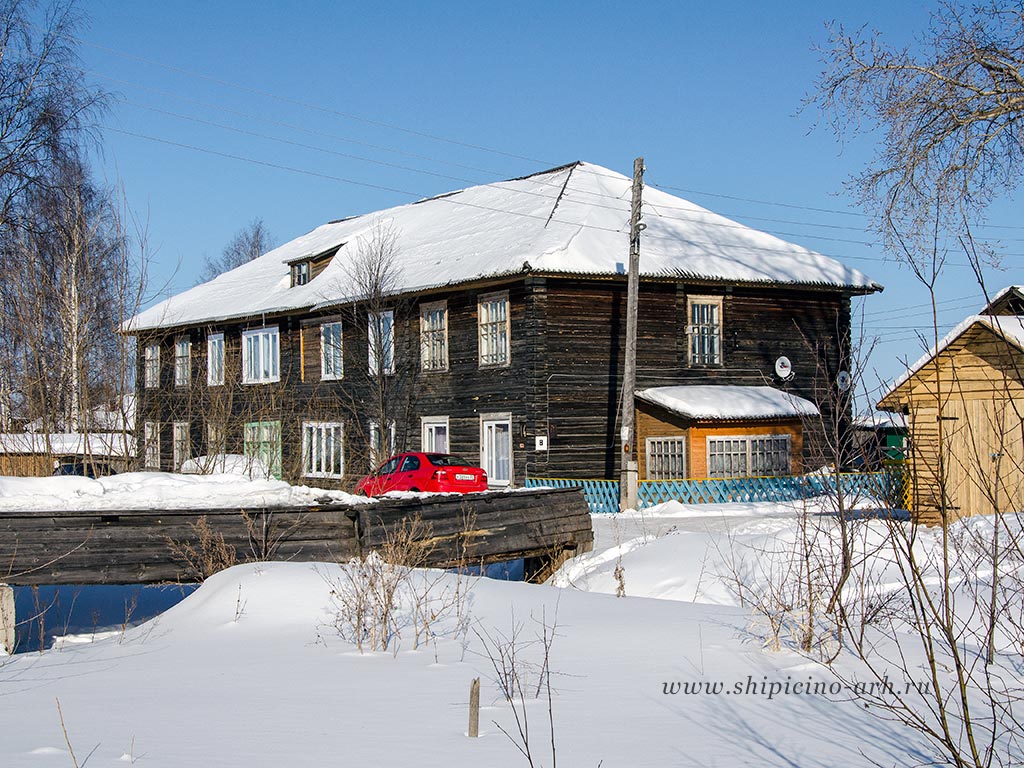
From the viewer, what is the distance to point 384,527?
46.4 ft

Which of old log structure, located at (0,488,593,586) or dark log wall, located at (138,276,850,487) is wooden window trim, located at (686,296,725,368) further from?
old log structure, located at (0,488,593,586)

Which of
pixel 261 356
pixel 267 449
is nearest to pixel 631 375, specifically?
pixel 267 449

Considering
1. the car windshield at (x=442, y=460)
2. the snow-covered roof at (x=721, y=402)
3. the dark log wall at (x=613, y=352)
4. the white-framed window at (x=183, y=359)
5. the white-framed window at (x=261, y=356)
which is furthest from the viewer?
the white-framed window at (x=183, y=359)

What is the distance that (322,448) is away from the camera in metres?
34.6

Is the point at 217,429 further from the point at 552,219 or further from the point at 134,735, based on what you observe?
the point at 134,735

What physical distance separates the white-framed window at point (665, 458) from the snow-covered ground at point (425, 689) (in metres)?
14.0

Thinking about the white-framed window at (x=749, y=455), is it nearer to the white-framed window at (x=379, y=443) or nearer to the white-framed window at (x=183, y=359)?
the white-framed window at (x=379, y=443)

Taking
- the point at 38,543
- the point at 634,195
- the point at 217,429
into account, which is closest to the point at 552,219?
the point at 634,195

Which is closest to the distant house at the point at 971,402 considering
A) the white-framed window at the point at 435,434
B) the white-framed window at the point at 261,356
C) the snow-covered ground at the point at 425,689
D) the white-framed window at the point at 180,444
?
the snow-covered ground at the point at 425,689

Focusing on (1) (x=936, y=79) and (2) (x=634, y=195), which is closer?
(1) (x=936, y=79)

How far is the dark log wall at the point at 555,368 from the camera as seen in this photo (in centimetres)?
2767

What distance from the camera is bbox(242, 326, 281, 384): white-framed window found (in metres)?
36.6

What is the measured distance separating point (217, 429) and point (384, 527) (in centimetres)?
1261

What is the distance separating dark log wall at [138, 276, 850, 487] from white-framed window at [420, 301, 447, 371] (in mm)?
239
